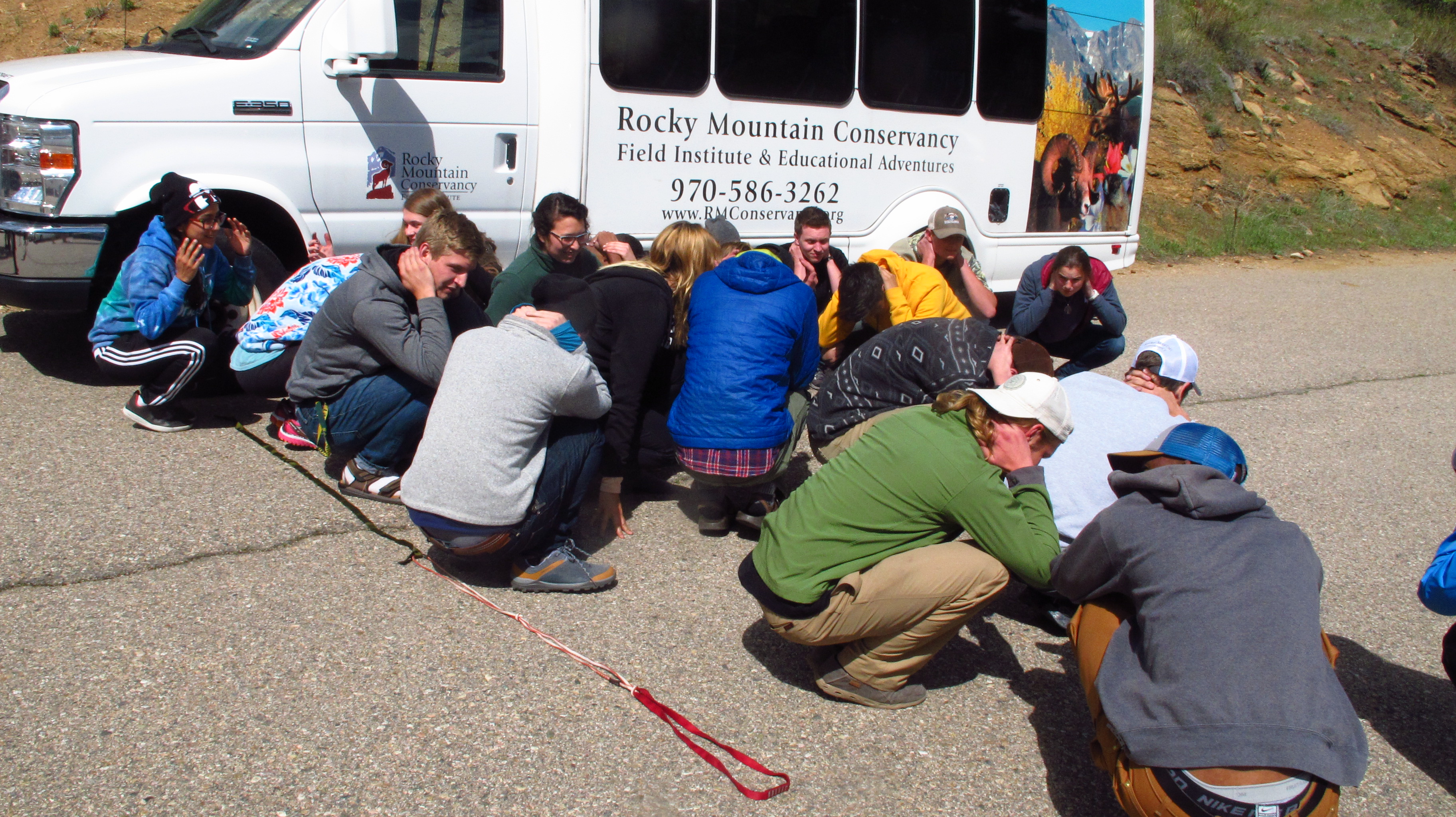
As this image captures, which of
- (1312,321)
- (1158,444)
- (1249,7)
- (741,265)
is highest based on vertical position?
(1249,7)

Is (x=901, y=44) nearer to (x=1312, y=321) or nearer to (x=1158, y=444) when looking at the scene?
(x=1158, y=444)

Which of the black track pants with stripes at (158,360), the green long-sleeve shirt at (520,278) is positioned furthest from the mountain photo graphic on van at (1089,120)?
the black track pants with stripes at (158,360)

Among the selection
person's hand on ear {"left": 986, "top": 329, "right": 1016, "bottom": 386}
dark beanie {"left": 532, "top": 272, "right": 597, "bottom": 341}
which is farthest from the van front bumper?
person's hand on ear {"left": 986, "top": 329, "right": 1016, "bottom": 386}

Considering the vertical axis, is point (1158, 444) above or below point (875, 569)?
above

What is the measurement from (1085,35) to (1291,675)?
22.1ft

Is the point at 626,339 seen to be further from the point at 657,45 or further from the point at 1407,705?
the point at 1407,705

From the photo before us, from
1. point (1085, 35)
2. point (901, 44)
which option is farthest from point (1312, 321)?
point (901, 44)

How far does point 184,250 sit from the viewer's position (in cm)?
475

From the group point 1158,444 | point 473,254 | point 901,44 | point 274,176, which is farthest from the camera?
point 901,44

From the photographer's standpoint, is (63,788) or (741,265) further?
(741,265)

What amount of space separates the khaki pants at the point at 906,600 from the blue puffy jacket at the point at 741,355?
117cm

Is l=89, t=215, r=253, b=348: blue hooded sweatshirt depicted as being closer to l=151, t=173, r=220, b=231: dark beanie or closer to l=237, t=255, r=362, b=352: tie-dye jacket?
l=151, t=173, r=220, b=231: dark beanie

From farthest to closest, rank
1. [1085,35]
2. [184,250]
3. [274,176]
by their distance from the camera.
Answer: [1085,35], [274,176], [184,250]

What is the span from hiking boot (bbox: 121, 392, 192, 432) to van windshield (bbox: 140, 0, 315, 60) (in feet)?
5.95
